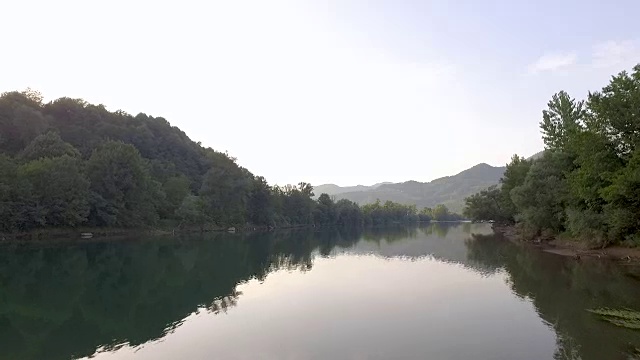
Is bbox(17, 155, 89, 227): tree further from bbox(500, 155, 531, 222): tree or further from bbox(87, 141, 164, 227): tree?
bbox(500, 155, 531, 222): tree

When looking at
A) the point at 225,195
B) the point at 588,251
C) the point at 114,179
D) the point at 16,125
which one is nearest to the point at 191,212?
the point at 225,195

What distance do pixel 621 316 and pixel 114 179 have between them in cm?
8473

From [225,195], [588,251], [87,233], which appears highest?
[225,195]

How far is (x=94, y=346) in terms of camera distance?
18.0 metres

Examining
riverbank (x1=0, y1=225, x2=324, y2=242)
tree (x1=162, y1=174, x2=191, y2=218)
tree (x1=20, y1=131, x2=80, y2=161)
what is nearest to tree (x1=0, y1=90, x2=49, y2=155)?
tree (x1=20, y1=131, x2=80, y2=161)

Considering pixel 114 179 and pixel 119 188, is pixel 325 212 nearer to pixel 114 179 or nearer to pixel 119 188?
A: pixel 119 188

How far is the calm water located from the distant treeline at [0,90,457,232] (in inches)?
1153

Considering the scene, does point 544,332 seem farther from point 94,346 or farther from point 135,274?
point 135,274

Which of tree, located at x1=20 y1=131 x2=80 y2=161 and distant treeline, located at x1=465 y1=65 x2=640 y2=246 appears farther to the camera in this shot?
tree, located at x1=20 y1=131 x2=80 y2=161

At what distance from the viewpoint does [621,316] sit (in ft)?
69.6

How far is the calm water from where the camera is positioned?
17.5 m

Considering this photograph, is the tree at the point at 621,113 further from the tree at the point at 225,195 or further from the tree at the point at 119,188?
the tree at the point at 225,195

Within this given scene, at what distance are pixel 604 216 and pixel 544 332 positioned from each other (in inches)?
1204

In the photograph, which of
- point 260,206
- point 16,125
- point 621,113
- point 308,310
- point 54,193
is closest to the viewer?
point 308,310
